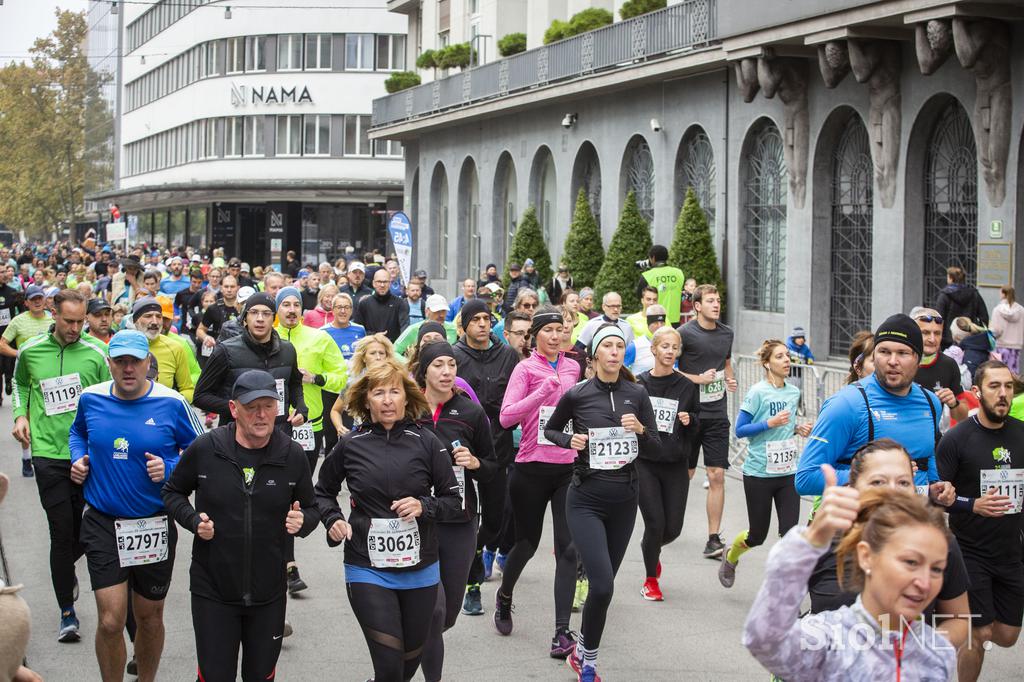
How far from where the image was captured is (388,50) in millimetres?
61969

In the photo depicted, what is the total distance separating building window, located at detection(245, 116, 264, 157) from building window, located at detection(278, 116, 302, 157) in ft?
2.82

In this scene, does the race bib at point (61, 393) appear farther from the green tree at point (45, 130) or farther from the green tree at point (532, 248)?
the green tree at point (45, 130)

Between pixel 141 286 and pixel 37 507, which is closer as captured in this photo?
pixel 37 507

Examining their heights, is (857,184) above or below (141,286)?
above

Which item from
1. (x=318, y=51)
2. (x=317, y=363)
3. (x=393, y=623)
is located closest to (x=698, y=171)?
(x=317, y=363)

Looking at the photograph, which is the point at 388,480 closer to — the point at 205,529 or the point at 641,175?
the point at 205,529

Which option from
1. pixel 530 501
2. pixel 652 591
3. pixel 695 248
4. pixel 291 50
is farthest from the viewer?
pixel 291 50

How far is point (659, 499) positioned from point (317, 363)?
268 centimetres

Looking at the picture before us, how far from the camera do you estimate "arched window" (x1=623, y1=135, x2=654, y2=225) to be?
29656mm

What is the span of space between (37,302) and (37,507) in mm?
1835

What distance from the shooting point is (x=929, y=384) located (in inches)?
367

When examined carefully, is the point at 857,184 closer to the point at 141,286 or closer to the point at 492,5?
the point at 141,286

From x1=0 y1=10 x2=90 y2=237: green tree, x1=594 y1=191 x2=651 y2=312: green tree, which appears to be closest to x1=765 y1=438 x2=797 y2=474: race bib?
x1=594 y1=191 x2=651 y2=312: green tree

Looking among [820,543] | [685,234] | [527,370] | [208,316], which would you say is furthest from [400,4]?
[820,543]
